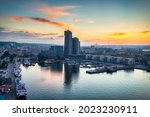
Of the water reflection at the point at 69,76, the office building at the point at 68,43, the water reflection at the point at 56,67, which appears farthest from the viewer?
the office building at the point at 68,43

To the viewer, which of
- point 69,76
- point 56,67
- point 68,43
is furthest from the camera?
point 68,43

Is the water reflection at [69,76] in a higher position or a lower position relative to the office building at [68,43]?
lower

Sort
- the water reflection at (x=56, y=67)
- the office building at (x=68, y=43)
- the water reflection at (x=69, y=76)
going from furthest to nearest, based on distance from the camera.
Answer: the office building at (x=68, y=43) < the water reflection at (x=56, y=67) < the water reflection at (x=69, y=76)

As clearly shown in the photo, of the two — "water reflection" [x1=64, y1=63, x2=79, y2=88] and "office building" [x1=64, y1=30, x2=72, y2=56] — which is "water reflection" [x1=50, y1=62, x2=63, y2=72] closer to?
"water reflection" [x1=64, y1=63, x2=79, y2=88]

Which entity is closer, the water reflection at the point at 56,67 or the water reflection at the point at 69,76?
the water reflection at the point at 69,76

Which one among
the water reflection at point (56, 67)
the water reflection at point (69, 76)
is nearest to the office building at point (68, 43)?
the water reflection at point (56, 67)

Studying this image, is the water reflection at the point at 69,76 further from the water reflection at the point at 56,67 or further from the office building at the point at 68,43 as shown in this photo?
the office building at the point at 68,43

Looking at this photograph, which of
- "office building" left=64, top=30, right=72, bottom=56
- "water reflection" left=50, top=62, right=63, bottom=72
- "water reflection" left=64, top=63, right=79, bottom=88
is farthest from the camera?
"office building" left=64, top=30, right=72, bottom=56

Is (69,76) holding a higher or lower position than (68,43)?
lower

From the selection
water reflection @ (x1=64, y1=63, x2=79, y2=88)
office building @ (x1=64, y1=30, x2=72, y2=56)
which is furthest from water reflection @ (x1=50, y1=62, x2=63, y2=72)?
office building @ (x1=64, y1=30, x2=72, y2=56)

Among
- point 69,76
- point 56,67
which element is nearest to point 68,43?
point 56,67

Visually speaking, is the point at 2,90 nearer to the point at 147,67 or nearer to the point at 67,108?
the point at 67,108

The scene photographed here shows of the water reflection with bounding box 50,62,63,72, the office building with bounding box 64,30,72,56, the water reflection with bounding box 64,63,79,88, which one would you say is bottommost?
the water reflection with bounding box 64,63,79,88

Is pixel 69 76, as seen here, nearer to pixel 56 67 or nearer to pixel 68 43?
pixel 56 67
